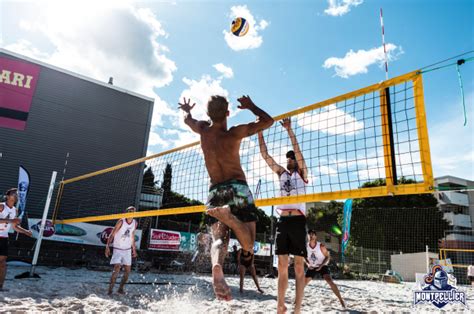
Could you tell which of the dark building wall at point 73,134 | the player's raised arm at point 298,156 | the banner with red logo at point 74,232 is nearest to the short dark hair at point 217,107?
the player's raised arm at point 298,156

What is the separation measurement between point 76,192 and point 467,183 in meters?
38.3

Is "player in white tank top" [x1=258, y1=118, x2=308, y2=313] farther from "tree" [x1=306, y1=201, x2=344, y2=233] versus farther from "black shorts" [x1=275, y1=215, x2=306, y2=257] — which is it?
"tree" [x1=306, y1=201, x2=344, y2=233]

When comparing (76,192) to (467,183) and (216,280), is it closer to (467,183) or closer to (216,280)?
(216,280)

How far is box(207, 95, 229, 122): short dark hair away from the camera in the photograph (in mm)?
2994

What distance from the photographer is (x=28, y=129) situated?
50.0 feet

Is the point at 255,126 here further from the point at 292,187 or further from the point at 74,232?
the point at 74,232

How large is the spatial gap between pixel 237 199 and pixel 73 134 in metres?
16.0


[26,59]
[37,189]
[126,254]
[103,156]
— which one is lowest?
A: [126,254]

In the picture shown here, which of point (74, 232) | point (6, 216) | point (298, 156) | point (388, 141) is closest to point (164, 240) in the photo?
point (74, 232)

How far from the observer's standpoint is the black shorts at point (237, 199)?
2.77m

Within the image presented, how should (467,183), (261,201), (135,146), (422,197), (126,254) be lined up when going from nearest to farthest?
(261,201), (126,254), (135,146), (422,197), (467,183)

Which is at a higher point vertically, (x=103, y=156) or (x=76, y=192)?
(x=103, y=156)

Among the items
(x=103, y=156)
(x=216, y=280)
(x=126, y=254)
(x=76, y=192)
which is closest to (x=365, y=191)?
(x=216, y=280)

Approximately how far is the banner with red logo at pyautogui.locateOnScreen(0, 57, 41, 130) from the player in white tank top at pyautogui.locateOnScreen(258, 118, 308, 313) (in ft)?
49.6
